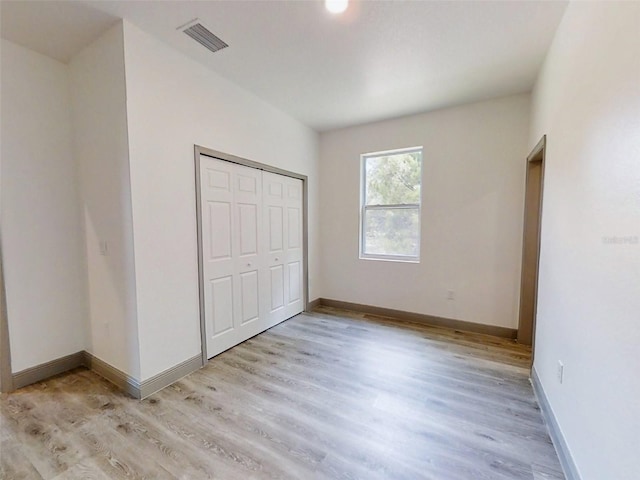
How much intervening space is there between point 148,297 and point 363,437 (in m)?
1.84

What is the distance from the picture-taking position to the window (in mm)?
3703

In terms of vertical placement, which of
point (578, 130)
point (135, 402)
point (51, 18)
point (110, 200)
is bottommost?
point (135, 402)

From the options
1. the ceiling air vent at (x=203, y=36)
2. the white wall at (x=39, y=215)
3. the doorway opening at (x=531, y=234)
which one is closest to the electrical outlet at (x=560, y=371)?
the doorway opening at (x=531, y=234)

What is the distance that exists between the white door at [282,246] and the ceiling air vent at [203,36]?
53.5 inches

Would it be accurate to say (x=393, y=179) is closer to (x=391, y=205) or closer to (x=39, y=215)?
(x=391, y=205)

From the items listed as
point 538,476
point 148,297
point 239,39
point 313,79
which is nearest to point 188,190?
point 148,297

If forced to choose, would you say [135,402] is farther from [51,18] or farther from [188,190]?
[51,18]

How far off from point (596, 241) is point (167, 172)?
2.78 m

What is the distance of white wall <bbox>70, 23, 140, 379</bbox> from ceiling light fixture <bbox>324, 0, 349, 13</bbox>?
4.84 feet

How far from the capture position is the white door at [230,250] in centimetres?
266

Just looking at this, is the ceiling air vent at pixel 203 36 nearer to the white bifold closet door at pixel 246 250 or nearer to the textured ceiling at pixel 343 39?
the textured ceiling at pixel 343 39

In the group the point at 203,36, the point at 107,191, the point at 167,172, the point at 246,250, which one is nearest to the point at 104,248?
the point at 107,191

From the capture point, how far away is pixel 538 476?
1.45m

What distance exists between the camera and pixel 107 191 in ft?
Result: 7.23
